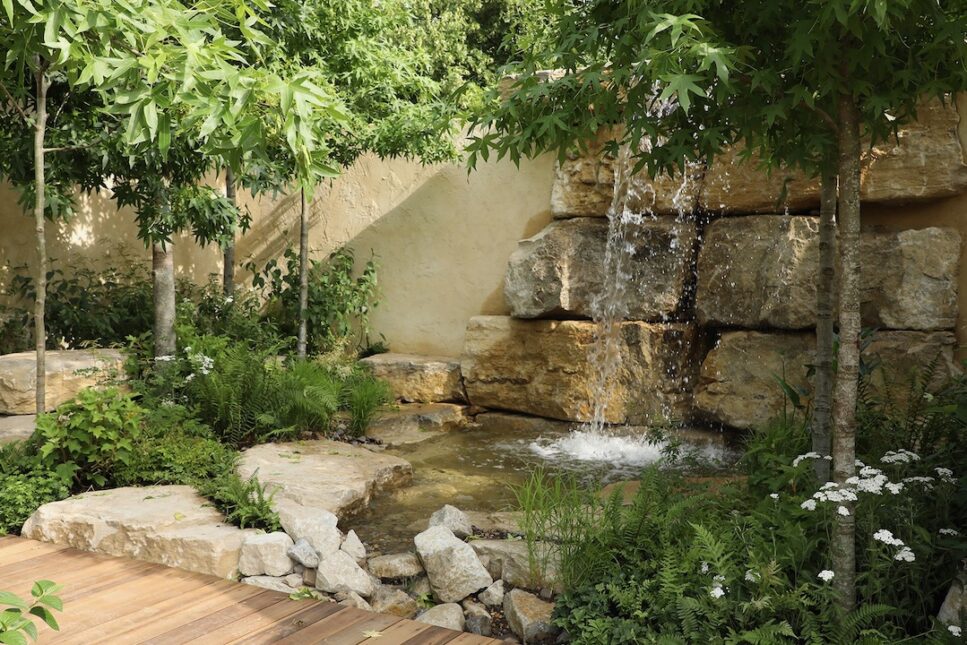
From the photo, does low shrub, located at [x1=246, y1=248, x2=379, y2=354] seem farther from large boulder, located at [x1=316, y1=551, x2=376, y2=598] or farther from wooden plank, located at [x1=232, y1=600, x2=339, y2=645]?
wooden plank, located at [x1=232, y1=600, x2=339, y2=645]

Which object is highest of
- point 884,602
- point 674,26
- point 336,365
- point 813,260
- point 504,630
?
point 674,26

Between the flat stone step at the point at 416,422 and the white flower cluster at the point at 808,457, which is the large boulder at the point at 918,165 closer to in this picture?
the white flower cluster at the point at 808,457

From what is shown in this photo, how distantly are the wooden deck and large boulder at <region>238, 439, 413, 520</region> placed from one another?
72 centimetres

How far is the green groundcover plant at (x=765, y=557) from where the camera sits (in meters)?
2.56

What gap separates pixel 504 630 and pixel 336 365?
460cm

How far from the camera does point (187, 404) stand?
5.66 metres

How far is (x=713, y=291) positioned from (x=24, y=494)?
196 inches

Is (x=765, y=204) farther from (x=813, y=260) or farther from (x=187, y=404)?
(x=187, y=404)

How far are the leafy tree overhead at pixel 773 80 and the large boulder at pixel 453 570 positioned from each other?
1.49 m

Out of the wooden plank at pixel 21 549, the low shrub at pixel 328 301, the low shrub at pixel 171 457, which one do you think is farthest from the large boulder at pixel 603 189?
the wooden plank at pixel 21 549

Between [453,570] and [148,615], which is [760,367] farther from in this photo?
[148,615]

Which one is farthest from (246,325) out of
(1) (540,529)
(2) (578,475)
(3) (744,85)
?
(3) (744,85)

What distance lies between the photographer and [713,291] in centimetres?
621

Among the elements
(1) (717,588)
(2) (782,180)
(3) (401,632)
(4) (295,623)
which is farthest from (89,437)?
(2) (782,180)
